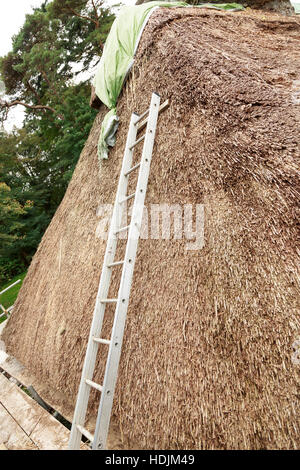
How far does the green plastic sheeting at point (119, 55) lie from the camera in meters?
3.10

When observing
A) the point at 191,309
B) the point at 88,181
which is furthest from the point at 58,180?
the point at 191,309

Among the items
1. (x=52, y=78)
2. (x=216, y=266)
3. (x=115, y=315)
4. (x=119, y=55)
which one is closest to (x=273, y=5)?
(x=119, y=55)

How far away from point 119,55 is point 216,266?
9.84 feet

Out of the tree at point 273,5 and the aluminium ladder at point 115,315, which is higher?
the tree at point 273,5

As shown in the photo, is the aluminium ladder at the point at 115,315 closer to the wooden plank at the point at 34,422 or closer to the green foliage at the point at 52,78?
the wooden plank at the point at 34,422

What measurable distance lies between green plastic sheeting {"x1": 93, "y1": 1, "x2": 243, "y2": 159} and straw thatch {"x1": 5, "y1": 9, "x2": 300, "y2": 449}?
0.89 ft

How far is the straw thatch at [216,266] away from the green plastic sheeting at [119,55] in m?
0.27

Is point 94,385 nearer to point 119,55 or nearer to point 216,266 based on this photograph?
point 216,266

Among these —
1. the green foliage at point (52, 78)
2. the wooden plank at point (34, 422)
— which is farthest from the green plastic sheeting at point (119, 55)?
the green foliage at point (52, 78)

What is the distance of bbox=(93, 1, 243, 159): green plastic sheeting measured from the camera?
310 centimetres

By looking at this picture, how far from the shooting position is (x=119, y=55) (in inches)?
129

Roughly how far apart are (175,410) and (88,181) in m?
3.26

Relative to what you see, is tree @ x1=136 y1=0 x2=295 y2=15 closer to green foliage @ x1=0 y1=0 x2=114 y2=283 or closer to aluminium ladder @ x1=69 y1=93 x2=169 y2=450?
aluminium ladder @ x1=69 y1=93 x2=169 y2=450

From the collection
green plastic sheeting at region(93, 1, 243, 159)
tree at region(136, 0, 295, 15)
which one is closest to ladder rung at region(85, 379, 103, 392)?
green plastic sheeting at region(93, 1, 243, 159)
